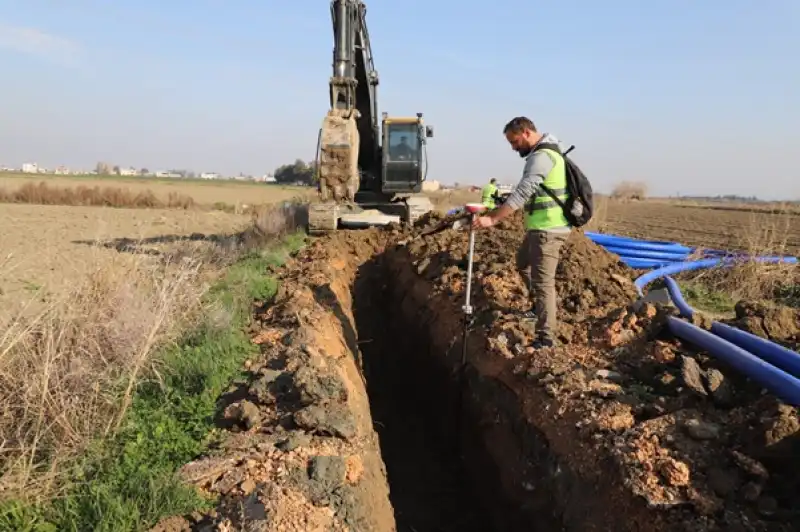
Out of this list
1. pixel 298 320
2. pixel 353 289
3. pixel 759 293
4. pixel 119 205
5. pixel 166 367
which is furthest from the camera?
pixel 119 205

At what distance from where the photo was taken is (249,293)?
7.62 meters

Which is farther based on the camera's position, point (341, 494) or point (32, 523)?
point (341, 494)

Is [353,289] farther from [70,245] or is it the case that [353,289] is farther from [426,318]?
[70,245]

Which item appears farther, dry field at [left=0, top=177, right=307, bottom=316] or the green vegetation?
dry field at [left=0, top=177, right=307, bottom=316]

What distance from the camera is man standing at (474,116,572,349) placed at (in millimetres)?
5066

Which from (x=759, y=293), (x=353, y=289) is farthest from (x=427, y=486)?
(x=759, y=293)

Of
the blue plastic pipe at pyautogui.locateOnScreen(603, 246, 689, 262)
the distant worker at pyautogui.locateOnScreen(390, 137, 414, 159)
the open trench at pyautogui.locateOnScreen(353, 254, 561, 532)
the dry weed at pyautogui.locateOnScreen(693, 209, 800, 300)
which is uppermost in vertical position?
the distant worker at pyautogui.locateOnScreen(390, 137, 414, 159)

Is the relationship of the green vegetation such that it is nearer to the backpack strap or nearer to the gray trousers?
the gray trousers

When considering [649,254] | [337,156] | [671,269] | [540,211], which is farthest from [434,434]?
[337,156]

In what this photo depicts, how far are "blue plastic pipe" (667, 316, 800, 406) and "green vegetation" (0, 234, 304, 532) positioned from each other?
3.32m

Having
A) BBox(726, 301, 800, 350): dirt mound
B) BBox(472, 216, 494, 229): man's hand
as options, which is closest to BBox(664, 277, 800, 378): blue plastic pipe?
BBox(726, 301, 800, 350): dirt mound

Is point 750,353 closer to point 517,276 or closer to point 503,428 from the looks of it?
point 503,428

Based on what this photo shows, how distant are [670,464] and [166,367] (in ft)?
11.5

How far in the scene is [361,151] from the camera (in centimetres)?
1537
